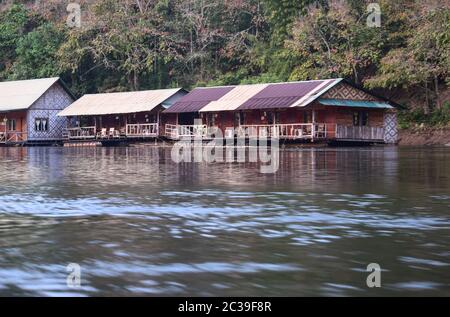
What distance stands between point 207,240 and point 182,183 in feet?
24.8

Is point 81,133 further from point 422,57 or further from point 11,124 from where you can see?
point 422,57

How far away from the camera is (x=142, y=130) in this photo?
51531 millimetres

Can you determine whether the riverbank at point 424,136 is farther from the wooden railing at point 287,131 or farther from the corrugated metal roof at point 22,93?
the corrugated metal roof at point 22,93

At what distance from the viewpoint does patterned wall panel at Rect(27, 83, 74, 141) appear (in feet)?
187

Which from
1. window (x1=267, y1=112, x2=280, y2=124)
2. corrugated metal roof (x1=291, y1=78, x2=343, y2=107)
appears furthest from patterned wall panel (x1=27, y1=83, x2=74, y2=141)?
corrugated metal roof (x1=291, y1=78, x2=343, y2=107)

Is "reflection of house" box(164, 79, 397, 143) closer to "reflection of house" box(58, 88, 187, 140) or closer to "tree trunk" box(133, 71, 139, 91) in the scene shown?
"reflection of house" box(58, 88, 187, 140)

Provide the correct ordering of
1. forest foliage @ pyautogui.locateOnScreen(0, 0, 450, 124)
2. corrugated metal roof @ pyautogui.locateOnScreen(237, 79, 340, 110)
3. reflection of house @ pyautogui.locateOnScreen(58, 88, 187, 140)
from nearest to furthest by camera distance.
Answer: corrugated metal roof @ pyautogui.locateOnScreen(237, 79, 340, 110)
forest foliage @ pyautogui.locateOnScreen(0, 0, 450, 124)
reflection of house @ pyautogui.locateOnScreen(58, 88, 187, 140)

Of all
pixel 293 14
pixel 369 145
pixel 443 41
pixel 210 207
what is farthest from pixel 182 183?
pixel 293 14

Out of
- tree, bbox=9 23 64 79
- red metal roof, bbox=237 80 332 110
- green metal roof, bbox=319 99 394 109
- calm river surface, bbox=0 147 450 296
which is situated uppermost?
tree, bbox=9 23 64 79

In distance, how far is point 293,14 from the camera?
5519 centimetres

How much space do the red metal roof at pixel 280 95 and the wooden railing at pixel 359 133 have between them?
3008 mm

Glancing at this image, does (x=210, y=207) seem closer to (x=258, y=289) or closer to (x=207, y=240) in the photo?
(x=207, y=240)

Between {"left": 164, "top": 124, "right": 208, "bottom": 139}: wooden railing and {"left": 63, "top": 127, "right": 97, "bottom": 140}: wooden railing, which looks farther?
{"left": 63, "top": 127, "right": 97, "bottom": 140}: wooden railing

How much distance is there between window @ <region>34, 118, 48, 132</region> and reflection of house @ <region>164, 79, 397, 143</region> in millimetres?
14226
